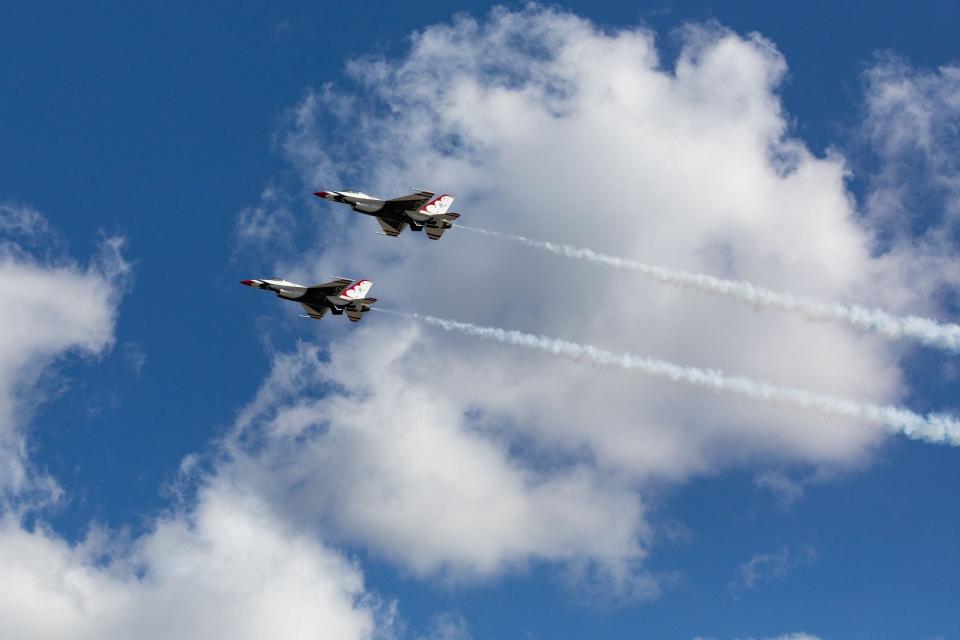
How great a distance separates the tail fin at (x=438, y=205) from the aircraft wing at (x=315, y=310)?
19.7 metres

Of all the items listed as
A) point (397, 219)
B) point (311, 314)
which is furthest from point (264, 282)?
point (397, 219)

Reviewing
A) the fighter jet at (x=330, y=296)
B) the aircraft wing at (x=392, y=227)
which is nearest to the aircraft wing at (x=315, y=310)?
the fighter jet at (x=330, y=296)

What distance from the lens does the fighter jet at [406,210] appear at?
15012cm

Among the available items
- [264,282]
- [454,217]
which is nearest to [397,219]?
[454,217]

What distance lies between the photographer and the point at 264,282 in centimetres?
15025

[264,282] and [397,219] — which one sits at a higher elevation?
[397,219]

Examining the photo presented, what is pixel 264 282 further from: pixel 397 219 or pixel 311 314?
pixel 397 219

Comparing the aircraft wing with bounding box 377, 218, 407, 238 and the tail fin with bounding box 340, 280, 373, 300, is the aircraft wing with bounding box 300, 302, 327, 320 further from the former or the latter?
the aircraft wing with bounding box 377, 218, 407, 238

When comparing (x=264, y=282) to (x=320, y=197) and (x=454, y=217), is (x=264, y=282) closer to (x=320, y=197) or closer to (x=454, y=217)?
(x=320, y=197)

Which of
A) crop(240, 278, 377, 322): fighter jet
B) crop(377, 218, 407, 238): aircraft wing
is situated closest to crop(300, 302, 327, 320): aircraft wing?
crop(240, 278, 377, 322): fighter jet

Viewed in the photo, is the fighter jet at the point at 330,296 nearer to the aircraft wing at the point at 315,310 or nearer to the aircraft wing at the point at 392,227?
the aircraft wing at the point at 315,310

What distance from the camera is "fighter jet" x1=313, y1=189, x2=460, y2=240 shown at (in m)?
150

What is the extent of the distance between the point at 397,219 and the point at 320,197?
11.1m

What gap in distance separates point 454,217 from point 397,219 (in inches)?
349
